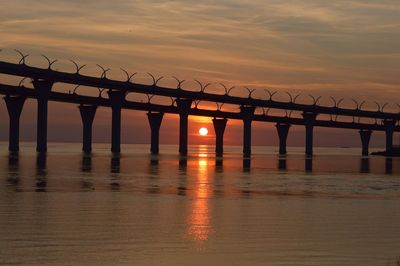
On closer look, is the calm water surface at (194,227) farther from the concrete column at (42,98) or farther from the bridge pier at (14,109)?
the bridge pier at (14,109)

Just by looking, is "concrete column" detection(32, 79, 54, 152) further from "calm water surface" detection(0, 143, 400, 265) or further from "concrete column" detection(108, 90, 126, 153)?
"calm water surface" detection(0, 143, 400, 265)

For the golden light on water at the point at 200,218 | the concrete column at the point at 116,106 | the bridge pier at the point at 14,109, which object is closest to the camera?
the golden light on water at the point at 200,218

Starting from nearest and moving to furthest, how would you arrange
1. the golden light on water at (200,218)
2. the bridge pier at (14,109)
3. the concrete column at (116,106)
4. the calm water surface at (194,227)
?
the calm water surface at (194,227) < the golden light on water at (200,218) < the bridge pier at (14,109) < the concrete column at (116,106)

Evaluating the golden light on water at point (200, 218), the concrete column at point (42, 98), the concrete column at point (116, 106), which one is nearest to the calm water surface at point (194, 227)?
the golden light on water at point (200, 218)

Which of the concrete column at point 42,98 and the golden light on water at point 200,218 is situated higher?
the concrete column at point 42,98

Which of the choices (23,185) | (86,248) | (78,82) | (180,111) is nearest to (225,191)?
(23,185)

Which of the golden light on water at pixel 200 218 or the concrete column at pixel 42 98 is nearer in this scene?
the golden light on water at pixel 200 218

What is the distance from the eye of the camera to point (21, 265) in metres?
21.5

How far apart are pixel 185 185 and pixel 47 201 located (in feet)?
65.6

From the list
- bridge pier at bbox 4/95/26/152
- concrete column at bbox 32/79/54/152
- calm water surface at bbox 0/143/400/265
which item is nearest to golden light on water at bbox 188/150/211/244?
calm water surface at bbox 0/143/400/265

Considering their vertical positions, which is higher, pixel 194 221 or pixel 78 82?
pixel 78 82

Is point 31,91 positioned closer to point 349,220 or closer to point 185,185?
point 185,185

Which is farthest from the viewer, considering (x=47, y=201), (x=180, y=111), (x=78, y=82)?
(x=180, y=111)

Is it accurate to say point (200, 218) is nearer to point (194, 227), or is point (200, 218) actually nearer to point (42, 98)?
point (194, 227)
